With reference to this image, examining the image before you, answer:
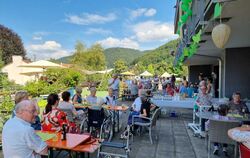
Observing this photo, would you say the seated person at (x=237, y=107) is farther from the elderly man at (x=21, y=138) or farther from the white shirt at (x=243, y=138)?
the elderly man at (x=21, y=138)

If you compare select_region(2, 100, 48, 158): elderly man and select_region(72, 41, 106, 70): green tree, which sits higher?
select_region(72, 41, 106, 70): green tree

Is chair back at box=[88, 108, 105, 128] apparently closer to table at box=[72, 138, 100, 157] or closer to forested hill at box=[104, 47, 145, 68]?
table at box=[72, 138, 100, 157]

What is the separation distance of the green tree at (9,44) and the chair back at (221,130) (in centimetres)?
3135

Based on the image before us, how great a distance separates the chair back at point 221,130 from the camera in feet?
11.6

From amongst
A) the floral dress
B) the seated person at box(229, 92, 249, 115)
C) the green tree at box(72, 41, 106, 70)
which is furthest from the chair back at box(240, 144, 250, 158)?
the green tree at box(72, 41, 106, 70)

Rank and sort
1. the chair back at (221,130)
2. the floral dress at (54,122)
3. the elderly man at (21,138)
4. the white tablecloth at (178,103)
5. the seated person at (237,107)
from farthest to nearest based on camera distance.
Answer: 1. the white tablecloth at (178,103)
2. the seated person at (237,107)
3. the chair back at (221,130)
4. the floral dress at (54,122)
5. the elderly man at (21,138)

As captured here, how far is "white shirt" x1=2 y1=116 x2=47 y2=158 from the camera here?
206cm

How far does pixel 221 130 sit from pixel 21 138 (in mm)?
2993

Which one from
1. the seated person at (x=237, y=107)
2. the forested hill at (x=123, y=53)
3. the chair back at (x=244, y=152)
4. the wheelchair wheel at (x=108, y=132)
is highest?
the forested hill at (x=123, y=53)

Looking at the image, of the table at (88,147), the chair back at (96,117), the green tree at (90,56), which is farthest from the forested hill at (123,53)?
the table at (88,147)

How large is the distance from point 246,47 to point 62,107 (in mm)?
5818

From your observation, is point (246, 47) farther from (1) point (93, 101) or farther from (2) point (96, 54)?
(2) point (96, 54)

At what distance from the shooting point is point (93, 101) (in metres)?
5.69

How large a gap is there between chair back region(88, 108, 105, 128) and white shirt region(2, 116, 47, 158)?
8.21 feet
